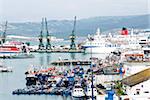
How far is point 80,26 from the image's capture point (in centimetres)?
5753

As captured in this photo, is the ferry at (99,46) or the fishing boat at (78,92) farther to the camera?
the ferry at (99,46)

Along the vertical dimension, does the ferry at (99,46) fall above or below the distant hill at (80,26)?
below

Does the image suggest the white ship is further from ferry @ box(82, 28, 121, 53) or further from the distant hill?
the distant hill

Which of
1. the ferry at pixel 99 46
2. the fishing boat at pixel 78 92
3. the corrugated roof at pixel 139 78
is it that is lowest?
the fishing boat at pixel 78 92

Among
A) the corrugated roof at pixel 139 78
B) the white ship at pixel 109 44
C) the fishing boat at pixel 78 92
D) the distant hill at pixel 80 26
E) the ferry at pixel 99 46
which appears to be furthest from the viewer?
the distant hill at pixel 80 26

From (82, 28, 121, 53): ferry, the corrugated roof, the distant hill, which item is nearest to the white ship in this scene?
(82, 28, 121, 53): ferry

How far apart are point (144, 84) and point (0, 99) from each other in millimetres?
3003

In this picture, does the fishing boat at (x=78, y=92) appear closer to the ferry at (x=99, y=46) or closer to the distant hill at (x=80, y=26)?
the ferry at (x=99, y=46)

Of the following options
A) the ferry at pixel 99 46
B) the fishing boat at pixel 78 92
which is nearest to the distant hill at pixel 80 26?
the ferry at pixel 99 46

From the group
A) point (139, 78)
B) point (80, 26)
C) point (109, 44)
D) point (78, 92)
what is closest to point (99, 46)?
point (109, 44)

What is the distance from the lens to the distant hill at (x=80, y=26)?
155 ft

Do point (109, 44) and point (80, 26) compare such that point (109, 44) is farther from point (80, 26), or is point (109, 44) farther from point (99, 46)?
point (80, 26)

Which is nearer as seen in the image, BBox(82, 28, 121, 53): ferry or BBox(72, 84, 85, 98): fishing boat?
BBox(72, 84, 85, 98): fishing boat

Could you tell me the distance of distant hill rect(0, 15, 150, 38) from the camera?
1857 inches
